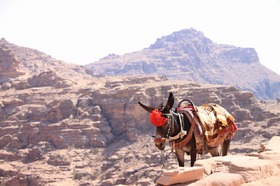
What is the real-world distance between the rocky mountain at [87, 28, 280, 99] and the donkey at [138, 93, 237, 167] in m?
141

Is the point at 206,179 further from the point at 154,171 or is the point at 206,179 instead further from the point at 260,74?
the point at 260,74

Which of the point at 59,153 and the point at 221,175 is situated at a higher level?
the point at 221,175

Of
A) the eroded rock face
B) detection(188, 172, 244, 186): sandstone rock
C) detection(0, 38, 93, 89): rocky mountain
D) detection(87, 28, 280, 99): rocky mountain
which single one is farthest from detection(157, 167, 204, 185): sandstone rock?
detection(87, 28, 280, 99): rocky mountain

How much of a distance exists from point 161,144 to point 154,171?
34.9 meters

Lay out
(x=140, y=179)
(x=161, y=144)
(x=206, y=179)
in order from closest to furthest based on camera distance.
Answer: (x=206, y=179) < (x=161, y=144) < (x=140, y=179)

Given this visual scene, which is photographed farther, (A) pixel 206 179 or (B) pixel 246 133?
(B) pixel 246 133

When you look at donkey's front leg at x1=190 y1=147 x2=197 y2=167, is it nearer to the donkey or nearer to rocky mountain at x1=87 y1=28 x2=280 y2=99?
the donkey

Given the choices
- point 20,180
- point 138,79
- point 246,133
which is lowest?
point 20,180

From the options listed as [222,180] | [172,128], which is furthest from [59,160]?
[222,180]

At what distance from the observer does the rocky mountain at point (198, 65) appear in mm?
157375

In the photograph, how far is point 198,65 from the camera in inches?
6727

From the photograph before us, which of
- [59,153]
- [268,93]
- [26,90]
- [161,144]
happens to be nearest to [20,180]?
[59,153]

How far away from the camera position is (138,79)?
71438mm

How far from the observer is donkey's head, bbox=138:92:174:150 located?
7.36m
